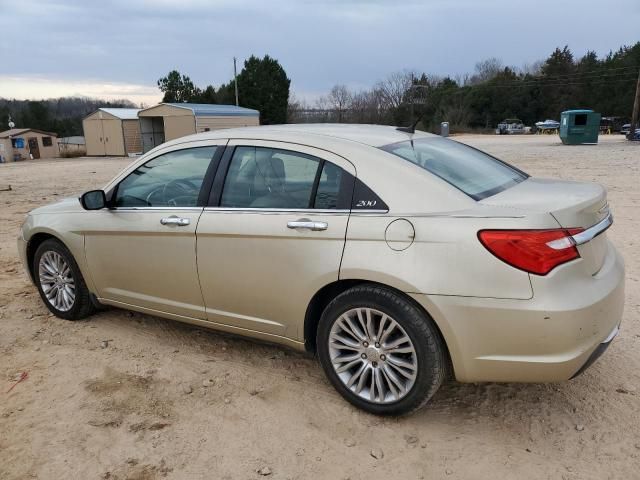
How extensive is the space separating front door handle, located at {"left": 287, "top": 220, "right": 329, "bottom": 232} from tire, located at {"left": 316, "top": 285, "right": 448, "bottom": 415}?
1.28 ft

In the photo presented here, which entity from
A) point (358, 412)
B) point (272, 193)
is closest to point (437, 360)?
point (358, 412)

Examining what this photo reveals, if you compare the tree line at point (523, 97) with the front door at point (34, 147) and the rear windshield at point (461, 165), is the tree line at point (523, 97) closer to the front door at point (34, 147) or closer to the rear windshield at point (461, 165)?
the front door at point (34, 147)

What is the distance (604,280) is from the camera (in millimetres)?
2773

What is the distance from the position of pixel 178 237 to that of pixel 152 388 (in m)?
0.99

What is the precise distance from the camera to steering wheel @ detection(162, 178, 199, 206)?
A: 144 inches

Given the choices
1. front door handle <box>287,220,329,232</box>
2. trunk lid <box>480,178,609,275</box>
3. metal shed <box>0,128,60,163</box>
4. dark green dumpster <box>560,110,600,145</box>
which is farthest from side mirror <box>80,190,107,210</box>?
metal shed <box>0,128,60,163</box>

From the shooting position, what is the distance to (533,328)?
253 centimetres

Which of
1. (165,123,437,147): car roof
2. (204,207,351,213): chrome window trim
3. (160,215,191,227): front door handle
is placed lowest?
(160,215,191,227): front door handle

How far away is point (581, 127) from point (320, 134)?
30829mm

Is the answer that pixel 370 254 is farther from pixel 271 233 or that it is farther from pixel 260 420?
pixel 260 420

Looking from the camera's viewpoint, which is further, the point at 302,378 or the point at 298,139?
the point at 302,378

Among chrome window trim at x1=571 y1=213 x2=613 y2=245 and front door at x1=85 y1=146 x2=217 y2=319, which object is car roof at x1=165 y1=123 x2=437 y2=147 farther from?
chrome window trim at x1=571 y1=213 x2=613 y2=245

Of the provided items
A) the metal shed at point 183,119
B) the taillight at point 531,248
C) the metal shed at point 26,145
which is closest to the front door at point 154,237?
the taillight at point 531,248

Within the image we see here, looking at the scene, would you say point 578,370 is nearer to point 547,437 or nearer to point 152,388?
point 547,437
